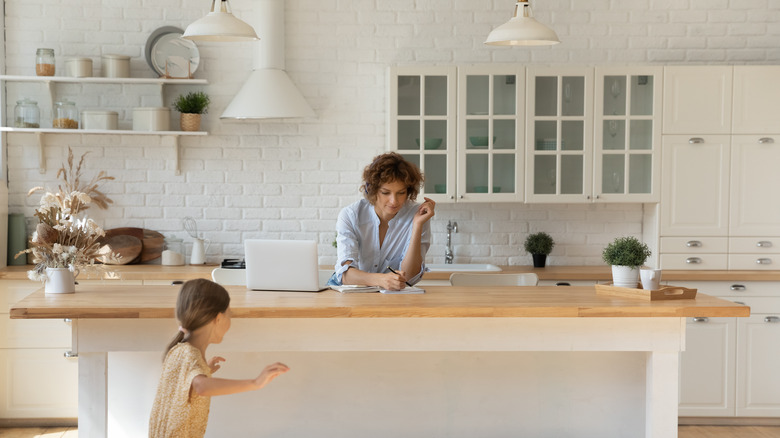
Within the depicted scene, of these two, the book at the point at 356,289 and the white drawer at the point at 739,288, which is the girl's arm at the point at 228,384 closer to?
the book at the point at 356,289

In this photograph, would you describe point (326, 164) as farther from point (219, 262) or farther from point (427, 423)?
point (427, 423)

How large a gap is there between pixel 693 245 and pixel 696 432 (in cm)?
110

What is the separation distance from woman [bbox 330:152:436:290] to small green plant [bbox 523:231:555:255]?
1691mm

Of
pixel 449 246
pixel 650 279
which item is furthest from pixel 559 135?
pixel 650 279

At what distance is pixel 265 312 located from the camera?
288 cm

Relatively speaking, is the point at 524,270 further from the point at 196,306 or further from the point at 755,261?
the point at 196,306

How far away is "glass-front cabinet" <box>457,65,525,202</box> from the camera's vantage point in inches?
198

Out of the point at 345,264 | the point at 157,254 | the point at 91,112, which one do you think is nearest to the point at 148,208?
the point at 157,254

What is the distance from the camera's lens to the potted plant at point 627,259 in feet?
10.7

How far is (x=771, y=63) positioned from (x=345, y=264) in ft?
11.1

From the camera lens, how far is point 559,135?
505cm

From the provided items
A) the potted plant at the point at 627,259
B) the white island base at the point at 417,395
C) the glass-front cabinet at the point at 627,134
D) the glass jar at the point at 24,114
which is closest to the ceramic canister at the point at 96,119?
the glass jar at the point at 24,114

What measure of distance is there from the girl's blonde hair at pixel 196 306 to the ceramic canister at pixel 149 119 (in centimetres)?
278

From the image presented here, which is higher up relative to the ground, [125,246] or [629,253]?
[629,253]
